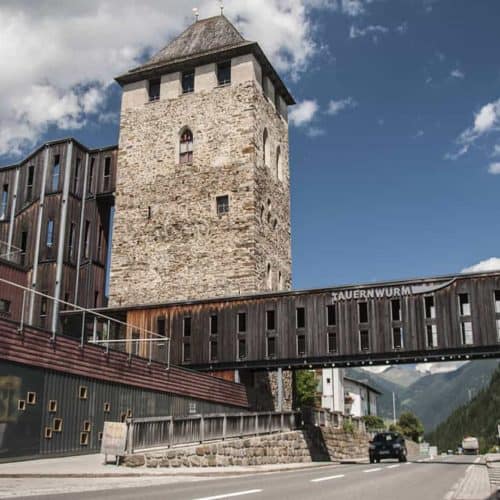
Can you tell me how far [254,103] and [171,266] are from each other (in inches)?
420

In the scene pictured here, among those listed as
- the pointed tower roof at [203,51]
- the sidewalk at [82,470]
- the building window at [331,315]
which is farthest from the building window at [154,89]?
the sidewalk at [82,470]

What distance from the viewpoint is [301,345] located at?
3212 cm

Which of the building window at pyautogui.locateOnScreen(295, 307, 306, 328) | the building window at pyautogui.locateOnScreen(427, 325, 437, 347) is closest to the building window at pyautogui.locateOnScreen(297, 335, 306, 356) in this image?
the building window at pyautogui.locateOnScreen(295, 307, 306, 328)

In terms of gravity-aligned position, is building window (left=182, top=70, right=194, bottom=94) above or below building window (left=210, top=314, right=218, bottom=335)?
above

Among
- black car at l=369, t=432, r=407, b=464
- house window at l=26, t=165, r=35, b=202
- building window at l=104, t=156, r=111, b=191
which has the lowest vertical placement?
black car at l=369, t=432, r=407, b=464

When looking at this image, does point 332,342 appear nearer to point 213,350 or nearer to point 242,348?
point 242,348

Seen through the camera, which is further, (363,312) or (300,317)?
(300,317)

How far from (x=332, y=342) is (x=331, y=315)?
124 cm

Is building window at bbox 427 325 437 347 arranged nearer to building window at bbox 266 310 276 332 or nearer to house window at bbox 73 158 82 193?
building window at bbox 266 310 276 332

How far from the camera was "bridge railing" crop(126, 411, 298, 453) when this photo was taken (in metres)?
18.1

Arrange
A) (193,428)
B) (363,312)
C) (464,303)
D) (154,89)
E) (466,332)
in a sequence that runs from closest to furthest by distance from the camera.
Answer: (193,428)
(466,332)
(464,303)
(363,312)
(154,89)

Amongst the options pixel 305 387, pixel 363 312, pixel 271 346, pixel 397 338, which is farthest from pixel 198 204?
pixel 305 387

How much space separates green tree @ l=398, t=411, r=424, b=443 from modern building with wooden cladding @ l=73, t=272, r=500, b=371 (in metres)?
A: 62.2

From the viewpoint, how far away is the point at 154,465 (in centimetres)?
1728
